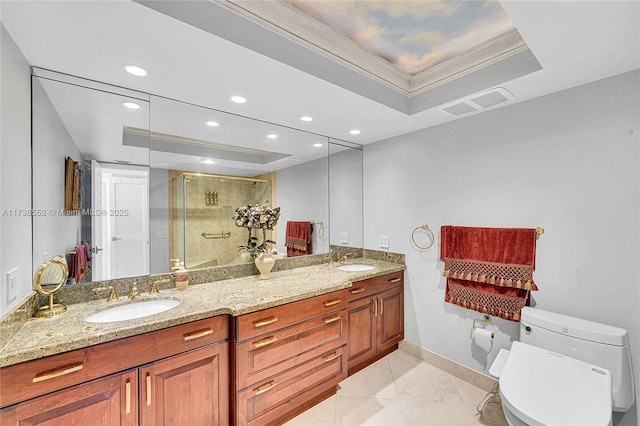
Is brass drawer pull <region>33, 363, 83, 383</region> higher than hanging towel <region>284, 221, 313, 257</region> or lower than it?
lower

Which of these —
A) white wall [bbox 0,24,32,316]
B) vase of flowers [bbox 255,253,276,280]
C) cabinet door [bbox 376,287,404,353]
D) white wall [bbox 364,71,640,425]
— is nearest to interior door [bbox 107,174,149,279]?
white wall [bbox 0,24,32,316]

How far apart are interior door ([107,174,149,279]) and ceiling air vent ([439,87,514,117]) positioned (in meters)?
2.29

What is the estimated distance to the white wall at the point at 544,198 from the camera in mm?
1646

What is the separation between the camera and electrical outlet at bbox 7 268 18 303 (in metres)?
1.21

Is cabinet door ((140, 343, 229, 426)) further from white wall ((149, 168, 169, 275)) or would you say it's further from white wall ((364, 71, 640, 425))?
white wall ((364, 71, 640, 425))

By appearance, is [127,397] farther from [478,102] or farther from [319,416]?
[478,102]

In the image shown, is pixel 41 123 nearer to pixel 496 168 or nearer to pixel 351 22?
pixel 351 22

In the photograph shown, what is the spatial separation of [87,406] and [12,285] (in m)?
0.63

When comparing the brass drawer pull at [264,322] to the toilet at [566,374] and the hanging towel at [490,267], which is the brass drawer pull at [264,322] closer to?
the toilet at [566,374]

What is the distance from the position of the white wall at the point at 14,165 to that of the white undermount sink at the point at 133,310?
350 millimetres

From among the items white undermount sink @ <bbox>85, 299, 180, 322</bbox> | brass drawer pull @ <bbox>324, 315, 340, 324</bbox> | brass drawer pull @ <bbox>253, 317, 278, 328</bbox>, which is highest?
white undermount sink @ <bbox>85, 299, 180, 322</bbox>

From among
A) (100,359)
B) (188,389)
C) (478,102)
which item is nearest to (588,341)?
(478,102)

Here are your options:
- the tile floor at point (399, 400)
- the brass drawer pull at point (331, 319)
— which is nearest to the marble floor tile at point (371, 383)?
the tile floor at point (399, 400)

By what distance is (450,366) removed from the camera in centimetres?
245
